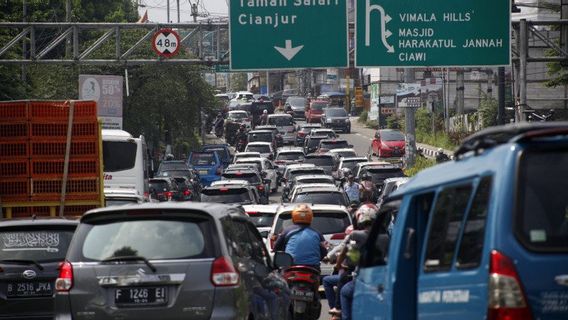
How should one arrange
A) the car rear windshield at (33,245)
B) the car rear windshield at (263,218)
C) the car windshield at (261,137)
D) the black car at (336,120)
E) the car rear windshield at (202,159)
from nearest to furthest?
the car rear windshield at (33,245) → the car rear windshield at (263,218) → the car rear windshield at (202,159) → the car windshield at (261,137) → the black car at (336,120)

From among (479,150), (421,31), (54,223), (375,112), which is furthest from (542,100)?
(479,150)

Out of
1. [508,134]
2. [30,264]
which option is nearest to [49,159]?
[30,264]

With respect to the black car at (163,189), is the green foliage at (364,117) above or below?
below

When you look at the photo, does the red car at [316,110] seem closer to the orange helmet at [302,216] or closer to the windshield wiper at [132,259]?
→ the orange helmet at [302,216]

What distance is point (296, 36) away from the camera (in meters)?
29.4

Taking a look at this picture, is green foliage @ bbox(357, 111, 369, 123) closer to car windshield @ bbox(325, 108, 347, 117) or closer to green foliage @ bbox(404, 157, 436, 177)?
car windshield @ bbox(325, 108, 347, 117)

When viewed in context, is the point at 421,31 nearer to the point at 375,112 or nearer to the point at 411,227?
the point at 411,227

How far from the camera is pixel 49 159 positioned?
2055 cm

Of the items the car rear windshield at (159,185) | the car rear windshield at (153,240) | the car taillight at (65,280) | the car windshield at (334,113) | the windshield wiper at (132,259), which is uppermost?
the car rear windshield at (153,240)

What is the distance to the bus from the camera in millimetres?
31547

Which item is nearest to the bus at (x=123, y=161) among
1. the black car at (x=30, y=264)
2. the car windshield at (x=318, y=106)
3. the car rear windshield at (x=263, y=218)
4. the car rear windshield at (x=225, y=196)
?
the car rear windshield at (x=225, y=196)

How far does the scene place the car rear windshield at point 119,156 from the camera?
104ft

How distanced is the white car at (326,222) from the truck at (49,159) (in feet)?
9.36

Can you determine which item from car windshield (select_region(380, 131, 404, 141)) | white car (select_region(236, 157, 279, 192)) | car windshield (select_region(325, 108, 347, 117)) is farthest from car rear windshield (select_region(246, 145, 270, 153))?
car windshield (select_region(325, 108, 347, 117))
